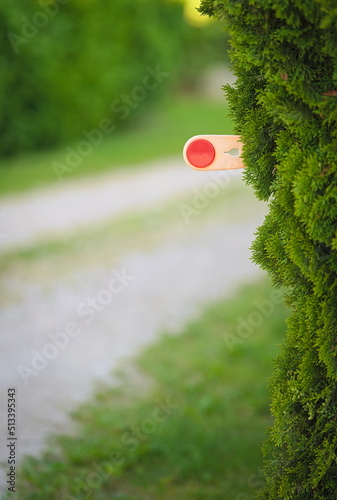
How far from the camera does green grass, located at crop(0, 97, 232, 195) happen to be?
1117 centimetres

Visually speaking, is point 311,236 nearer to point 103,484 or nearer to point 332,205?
point 332,205

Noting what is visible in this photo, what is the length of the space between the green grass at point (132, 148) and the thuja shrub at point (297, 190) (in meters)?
8.08

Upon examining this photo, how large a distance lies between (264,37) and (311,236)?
66cm

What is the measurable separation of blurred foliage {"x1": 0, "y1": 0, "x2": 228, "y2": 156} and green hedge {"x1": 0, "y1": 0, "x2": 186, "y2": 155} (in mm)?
19

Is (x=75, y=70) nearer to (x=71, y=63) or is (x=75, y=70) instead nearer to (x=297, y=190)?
(x=71, y=63)

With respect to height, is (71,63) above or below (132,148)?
above

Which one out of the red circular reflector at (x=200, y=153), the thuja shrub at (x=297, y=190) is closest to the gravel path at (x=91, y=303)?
the thuja shrub at (x=297, y=190)

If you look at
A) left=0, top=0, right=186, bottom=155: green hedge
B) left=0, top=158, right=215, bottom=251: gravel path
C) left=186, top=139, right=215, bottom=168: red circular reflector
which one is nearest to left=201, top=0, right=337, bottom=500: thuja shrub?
left=186, top=139, right=215, bottom=168: red circular reflector

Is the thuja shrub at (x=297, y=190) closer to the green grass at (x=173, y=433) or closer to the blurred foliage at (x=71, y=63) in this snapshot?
the green grass at (x=173, y=433)

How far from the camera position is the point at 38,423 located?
4.05 meters

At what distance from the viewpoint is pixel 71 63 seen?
43.3 feet

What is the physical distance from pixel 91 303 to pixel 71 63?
854cm

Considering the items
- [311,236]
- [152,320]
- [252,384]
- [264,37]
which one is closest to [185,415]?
[252,384]

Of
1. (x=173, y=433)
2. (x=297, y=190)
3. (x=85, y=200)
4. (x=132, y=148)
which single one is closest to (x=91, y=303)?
(x=173, y=433)
